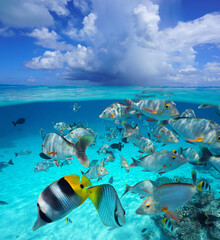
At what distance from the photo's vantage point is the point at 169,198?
2.66 m

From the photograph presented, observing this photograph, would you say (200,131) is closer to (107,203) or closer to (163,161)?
(163,161)

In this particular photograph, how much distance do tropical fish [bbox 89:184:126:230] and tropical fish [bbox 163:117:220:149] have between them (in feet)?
7.47

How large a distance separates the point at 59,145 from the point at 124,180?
333 inches

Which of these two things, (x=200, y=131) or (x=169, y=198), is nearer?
(x=169, y=198)

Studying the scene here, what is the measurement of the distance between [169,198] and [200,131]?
65.5 inches

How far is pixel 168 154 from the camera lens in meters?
3.59

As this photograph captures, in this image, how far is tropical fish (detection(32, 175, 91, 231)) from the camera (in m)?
1.73

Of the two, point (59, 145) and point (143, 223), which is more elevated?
point (59, 145)

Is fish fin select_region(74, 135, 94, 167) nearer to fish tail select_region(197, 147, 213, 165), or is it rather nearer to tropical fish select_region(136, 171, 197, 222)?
tropical fish select_region(136, 171, 197, 222)

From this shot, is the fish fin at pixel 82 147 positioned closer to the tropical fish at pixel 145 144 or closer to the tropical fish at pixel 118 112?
the tropical fish at pixel 118 112

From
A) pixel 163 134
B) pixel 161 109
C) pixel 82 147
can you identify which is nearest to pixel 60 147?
pixel 82 147

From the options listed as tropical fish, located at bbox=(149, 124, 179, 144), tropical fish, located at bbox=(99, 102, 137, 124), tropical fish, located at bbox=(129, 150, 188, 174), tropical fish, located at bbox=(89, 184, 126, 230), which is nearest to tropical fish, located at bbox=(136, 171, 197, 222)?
tropical fish, located at bbox=(129, 150, 188, 174)

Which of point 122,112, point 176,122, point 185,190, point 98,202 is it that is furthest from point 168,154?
point 98,202

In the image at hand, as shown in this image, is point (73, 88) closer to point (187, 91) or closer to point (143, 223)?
point (187, 91)
